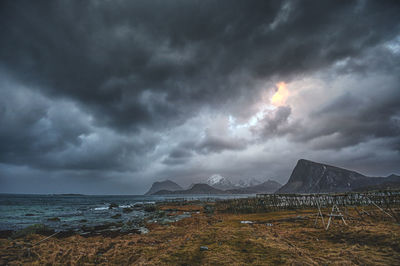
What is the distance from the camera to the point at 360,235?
11.6 m

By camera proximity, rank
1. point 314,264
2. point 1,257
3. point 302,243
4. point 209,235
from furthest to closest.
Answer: point 209,235, point 302,243, point 1,257, point 314,264

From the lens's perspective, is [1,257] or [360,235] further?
[360,235]

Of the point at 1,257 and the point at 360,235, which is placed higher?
the point at 1,257

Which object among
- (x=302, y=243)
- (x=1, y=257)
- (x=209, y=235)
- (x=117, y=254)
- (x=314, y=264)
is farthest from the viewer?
(x=209, y=235)

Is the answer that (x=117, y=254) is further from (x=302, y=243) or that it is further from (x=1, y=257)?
(x=302, y=243)

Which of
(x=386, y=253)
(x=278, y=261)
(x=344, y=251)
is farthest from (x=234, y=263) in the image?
(x=386, y=253)

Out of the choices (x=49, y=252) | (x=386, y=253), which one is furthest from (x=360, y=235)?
(x=49, y=252)

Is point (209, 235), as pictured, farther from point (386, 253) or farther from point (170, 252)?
point (386, 253)

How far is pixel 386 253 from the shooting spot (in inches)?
338

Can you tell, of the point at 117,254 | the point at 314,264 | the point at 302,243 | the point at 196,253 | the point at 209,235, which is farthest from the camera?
the point at 209,235

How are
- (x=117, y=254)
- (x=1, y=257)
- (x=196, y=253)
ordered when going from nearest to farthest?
(x=1, y=257) < (x=196, y=253) < (x=117, y=254)

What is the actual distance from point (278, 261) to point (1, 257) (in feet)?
42.5

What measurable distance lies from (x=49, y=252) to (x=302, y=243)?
15050 mm

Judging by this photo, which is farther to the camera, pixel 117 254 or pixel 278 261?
pixel 117 254
